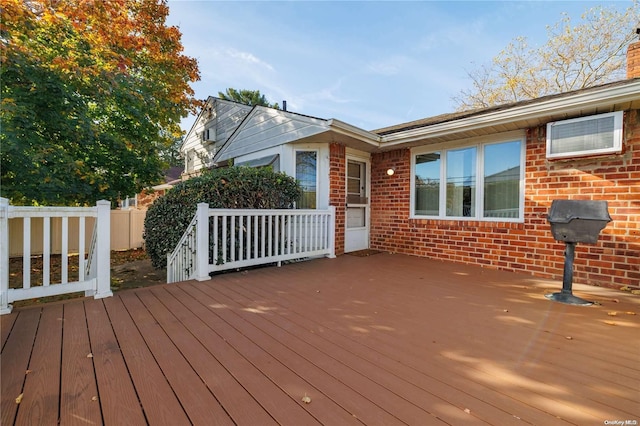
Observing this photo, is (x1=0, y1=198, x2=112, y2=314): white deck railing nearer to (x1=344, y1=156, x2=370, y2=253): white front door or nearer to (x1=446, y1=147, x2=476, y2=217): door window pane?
(x1=344, y1=156, x2=370, y2=253): white front door

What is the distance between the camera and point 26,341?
6.69 feet

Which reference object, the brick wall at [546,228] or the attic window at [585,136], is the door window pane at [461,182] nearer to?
the brick wall at [546,228]

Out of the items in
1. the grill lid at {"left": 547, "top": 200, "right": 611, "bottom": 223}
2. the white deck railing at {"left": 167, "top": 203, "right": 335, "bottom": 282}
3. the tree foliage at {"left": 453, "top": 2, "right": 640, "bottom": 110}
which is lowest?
the white deck railing at {"left": 167, "top": 203, "right": 335, "bottom": 282}

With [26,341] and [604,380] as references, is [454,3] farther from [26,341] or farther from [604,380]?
[26,341]

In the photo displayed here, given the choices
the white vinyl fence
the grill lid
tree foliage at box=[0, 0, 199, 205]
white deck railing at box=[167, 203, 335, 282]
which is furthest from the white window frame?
the white vinyl fence

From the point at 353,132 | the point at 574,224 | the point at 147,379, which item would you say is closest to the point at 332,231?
the point at 353,132

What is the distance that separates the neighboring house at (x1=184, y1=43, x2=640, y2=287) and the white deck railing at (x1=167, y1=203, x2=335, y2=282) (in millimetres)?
605

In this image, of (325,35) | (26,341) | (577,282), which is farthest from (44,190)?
(577,282)

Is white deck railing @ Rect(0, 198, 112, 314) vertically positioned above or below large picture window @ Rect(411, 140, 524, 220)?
below

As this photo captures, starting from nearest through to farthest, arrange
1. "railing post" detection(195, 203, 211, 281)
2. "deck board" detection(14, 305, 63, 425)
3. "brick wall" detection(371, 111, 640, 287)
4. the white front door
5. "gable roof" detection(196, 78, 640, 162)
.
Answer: "deck board" detection(14, 305, 63, 425) < "gable roof" detection(196, 78, 640, 162) < "brick wall" detection(371, 111, 640, 287) < "railing post" detection(195, 203, 211, 281) < the white front door

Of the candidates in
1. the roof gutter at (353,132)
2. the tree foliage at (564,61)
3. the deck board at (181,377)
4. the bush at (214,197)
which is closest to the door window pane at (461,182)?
the roof gutter at (353,132)

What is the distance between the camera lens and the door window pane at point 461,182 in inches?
195

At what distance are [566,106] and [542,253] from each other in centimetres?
209

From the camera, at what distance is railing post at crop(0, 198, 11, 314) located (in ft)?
7.89
